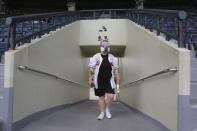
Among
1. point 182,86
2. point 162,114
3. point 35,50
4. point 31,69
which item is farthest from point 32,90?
point 182,86

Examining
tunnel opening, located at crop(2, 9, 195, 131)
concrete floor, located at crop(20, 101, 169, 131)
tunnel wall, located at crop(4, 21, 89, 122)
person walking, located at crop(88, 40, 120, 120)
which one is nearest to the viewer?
tunnel opening, located at crop(2, 9, 195, 131)

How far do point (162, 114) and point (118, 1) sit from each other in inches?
627

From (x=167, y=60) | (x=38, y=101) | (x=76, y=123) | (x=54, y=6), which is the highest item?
(x=54, y=6)

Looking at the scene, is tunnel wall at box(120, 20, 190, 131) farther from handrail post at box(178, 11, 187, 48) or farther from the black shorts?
the black shorts

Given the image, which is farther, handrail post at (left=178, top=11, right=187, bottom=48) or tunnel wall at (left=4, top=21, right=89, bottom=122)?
tunnel wall at (left=4, top=21, right=89, bottom=122)

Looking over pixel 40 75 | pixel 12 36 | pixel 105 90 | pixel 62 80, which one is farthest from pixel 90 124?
pixel 62 80

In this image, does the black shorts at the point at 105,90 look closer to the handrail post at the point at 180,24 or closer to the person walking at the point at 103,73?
the person walking at the point at 103,73

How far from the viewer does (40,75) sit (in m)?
3.97

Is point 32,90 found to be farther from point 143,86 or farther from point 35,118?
A: point 143,86

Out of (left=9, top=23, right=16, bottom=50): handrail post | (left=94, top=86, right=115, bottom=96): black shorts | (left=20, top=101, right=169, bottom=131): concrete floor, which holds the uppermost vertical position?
(left=9, top=23, right=16, bottom=50): handrail post

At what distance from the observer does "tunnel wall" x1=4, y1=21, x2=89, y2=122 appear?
2979mm

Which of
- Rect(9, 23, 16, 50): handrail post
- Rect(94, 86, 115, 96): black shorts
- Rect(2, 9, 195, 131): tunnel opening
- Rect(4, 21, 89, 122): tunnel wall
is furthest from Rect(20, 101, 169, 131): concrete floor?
Rect(9, 23, 16, 50): handrail post

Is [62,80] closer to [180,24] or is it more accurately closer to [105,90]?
[105,90]

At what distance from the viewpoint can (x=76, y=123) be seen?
3525mm
